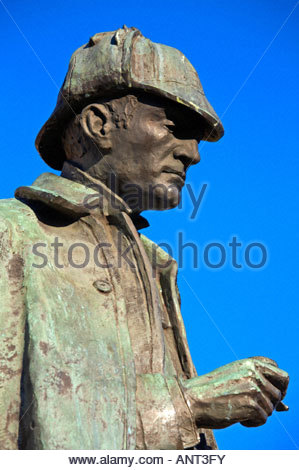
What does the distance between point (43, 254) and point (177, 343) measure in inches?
68.6

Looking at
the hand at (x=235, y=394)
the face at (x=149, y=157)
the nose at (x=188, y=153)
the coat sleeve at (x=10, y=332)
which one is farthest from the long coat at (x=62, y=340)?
the nose at (x=188, y=153)

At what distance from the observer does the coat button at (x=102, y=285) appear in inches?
316

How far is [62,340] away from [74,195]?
5.13ft

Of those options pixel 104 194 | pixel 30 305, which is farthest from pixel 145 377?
pixel 104 194

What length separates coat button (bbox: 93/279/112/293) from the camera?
8.03m

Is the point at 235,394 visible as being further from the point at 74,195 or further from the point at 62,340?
the point at 74,195

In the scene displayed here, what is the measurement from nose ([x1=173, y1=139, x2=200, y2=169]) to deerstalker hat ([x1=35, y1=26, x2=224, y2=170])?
259 mm

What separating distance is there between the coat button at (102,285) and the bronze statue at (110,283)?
12 millimetres

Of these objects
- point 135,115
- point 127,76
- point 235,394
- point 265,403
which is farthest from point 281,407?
point 127,76

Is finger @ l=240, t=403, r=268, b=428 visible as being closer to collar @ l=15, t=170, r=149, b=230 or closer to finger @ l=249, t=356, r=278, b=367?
finger @ l=249, t=356, r=278, b=367

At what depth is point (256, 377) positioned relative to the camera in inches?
308
